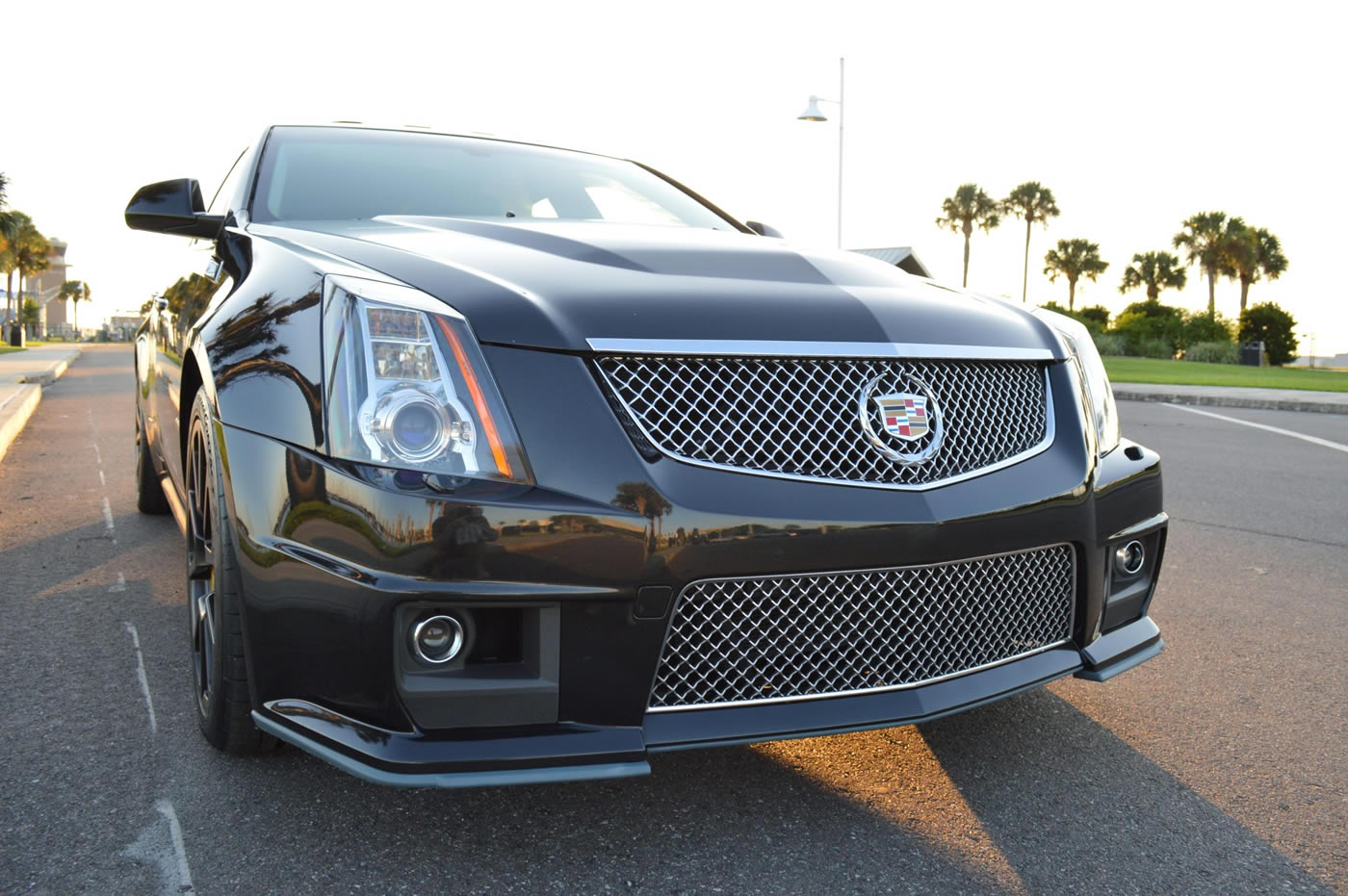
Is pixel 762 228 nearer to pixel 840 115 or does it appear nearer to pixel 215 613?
pixel 215 613

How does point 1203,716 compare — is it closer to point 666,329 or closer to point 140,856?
point 666,329

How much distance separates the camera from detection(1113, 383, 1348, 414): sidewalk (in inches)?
631

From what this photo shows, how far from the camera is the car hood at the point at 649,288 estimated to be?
2.03m

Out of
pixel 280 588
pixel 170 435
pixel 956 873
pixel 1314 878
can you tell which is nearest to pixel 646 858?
pixel 956 873

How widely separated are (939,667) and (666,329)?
2.81 feet

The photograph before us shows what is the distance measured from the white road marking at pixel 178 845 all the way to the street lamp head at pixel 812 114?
19.9 meters

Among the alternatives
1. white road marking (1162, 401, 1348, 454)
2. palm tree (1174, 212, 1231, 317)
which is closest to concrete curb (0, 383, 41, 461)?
white road marking (1162, 401, 1348, 454)

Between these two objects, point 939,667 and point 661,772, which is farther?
point 661,772

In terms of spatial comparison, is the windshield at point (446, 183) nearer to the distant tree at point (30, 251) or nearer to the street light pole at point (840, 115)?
the street light pole at point (840, 115)

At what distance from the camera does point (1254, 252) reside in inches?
2498

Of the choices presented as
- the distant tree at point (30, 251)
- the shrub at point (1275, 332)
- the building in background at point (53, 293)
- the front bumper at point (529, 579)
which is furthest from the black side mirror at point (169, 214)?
the building in background at point (53, 293)

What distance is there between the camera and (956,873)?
203 cm

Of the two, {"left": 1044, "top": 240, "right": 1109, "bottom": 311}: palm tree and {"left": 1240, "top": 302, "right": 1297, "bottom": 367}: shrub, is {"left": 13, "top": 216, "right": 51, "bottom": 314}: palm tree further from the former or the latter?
{"left": 1240, "top": 302, "right": 1297, "bottom": 367}: shrub

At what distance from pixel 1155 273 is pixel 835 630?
74588 millimetres
